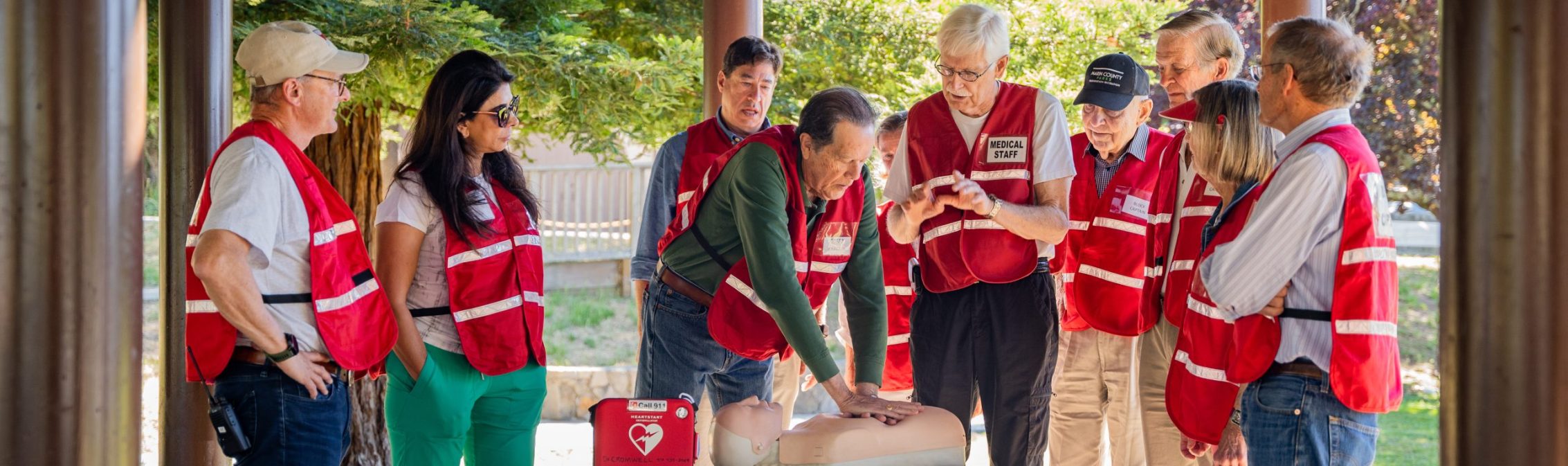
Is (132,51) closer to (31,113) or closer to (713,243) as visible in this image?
(31,113)

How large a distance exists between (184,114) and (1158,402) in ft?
12.2

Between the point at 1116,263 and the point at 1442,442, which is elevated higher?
the point at 1116,263

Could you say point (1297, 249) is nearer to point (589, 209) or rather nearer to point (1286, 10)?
point (1286, 10)

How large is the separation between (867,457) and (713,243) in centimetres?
102

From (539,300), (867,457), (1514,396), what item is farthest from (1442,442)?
(539,300)

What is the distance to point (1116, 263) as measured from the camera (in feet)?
14.3

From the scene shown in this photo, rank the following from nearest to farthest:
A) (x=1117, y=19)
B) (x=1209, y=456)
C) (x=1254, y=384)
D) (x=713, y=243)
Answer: (x=1254, y=384), (x=713, y=243), (x=1209, y=456), (x=1117, y=19)

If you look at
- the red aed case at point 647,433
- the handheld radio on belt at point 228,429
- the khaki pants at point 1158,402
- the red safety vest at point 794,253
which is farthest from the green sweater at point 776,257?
the handheld radio on belt at point 228,429

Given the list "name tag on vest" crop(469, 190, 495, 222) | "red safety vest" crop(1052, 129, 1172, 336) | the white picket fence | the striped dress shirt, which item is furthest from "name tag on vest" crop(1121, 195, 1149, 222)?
Answer: the white picket fence

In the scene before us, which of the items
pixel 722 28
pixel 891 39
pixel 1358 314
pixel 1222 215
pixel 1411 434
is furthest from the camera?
pixel 1411 434

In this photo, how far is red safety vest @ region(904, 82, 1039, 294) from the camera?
3.86m

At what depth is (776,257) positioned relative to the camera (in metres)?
3.08

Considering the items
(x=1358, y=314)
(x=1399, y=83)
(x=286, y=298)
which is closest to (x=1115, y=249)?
(x=1358, y=314)

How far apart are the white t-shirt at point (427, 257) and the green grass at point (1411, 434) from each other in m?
7.06
